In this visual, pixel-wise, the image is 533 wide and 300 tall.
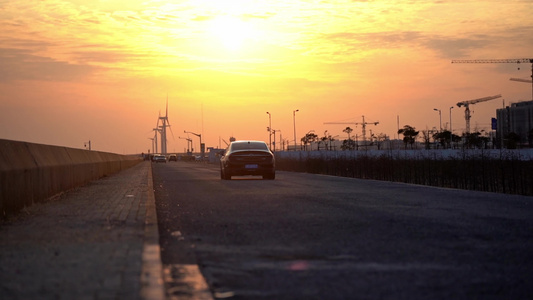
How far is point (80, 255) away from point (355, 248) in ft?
9.94

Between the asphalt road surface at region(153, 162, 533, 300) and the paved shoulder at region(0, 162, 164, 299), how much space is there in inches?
13.1

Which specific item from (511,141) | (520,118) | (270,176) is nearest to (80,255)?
(270,176)

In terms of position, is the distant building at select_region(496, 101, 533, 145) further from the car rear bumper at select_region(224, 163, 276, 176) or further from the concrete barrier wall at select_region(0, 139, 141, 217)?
the concrete barrier wall at select_region(0, 139, 141, 217)

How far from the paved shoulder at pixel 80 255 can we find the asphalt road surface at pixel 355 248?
33cm

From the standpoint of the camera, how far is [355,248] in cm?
812

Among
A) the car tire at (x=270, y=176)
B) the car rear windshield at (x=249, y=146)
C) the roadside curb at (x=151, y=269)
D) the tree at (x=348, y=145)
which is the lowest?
the roadside curb at (x=151, y=269)

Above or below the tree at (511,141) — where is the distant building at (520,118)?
above

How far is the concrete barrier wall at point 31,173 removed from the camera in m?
11.5

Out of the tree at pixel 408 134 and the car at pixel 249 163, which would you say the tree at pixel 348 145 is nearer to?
the tree at pixel 408 134

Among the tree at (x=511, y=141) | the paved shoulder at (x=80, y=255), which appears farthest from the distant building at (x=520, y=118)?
the paved shoulder at (x=80, y=255)

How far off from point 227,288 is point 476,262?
2736 mm

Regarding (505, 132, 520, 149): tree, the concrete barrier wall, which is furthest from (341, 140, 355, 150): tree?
the concrete barrier wall

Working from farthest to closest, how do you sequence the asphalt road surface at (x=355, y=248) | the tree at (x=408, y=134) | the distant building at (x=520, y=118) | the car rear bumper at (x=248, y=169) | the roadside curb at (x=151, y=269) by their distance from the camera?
the distant building at (x=520, y=118), the tree at (x=408, y=134), the car rear bumper at (x=248, y=169), the asphalt road surface at (x=355, y=248), the roadside curb at (x=151, y=269)

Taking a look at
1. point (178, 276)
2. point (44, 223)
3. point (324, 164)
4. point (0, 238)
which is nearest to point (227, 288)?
point (178, 276)
